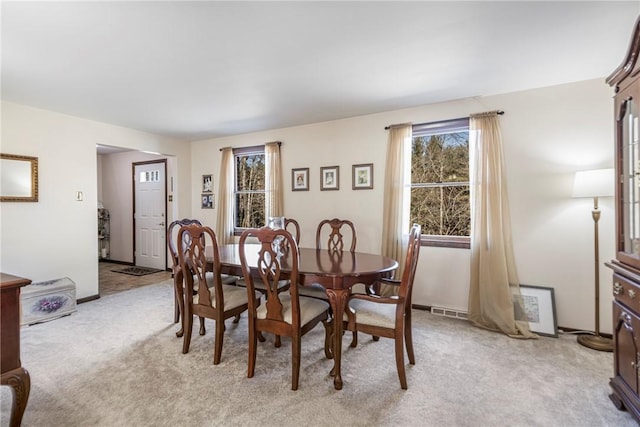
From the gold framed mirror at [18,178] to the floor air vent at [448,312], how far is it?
→ 184 inches

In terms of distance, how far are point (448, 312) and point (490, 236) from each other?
94cm

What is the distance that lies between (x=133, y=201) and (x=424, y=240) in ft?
18.1

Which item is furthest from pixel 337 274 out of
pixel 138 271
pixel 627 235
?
pixel 138 271

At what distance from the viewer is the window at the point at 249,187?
482 centimetres

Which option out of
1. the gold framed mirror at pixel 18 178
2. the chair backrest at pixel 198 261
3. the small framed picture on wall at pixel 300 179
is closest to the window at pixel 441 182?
the small framed picture on wall at pixel 300 179

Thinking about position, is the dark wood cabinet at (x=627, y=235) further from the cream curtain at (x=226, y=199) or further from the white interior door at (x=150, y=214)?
the white interior door at (x=150, y=214)

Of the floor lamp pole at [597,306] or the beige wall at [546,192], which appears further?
the beige wall at [546,192]

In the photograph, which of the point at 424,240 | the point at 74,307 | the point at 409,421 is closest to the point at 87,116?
the point at 74,307

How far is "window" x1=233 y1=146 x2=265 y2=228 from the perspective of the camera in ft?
15.8

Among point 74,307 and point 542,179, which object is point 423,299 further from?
point 74,307

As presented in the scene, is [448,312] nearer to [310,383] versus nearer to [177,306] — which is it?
[310,383]

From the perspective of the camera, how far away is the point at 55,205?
362cm

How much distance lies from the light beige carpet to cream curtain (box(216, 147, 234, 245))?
82.0 inches

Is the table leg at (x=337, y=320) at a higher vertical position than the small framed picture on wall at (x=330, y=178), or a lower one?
lower
